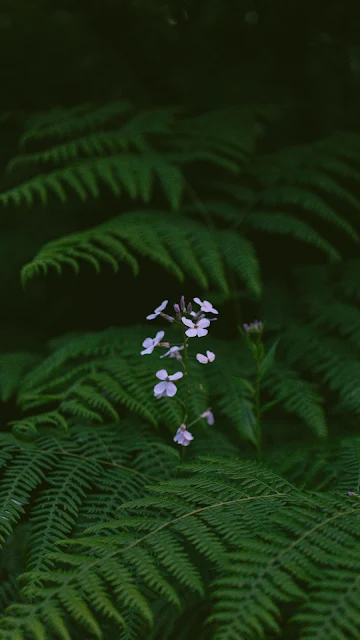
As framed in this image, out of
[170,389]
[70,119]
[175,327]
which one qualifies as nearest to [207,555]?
[170,389]

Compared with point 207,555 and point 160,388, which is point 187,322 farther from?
point 207,555

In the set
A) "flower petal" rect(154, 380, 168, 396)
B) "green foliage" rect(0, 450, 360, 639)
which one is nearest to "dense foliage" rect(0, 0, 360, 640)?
"green foliage" rect(0, 450, 360, 639)

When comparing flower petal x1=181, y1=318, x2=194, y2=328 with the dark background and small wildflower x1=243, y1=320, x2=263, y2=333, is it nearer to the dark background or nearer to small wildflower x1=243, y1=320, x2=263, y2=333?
small wildflower x1=243, y1=320, x2=263, y2=333

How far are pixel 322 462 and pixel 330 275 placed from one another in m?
1.09

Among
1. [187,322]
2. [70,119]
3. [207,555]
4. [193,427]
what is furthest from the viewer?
[70,119]

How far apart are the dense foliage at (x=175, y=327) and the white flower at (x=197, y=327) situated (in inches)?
7.2

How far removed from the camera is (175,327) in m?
2.29

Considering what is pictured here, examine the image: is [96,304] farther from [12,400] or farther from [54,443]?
[54,443]

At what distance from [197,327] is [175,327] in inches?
27.1

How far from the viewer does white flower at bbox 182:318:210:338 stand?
1.52m

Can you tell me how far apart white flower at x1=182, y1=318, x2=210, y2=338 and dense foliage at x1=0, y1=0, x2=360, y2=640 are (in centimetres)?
18

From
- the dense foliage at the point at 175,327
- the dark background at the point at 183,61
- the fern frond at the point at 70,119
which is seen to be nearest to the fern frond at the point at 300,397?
the dense foliage at the point at 175,327

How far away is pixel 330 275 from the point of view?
254 centimetres

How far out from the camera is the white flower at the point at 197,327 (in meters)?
1.52
